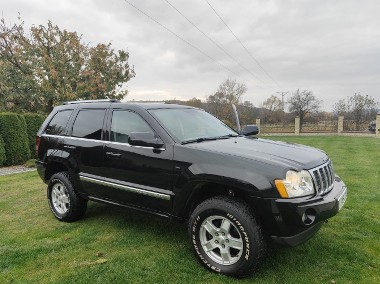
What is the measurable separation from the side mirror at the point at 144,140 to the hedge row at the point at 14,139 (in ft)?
31.1

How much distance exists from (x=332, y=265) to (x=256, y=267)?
37.5 inches

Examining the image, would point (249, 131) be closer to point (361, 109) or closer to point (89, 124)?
point (89, 124)

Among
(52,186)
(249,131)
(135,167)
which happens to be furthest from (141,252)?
(249,131)

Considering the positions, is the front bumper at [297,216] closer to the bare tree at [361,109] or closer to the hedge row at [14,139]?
the hedge row at [14,139]

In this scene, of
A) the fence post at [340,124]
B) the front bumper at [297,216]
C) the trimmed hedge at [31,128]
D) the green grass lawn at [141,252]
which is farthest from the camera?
the fence post at [340,124]

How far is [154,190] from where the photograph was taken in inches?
142

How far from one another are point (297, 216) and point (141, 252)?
6.35 ft

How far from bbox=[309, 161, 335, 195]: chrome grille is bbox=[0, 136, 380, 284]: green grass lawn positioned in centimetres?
87

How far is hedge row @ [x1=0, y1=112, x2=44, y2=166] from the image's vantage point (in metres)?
11.1

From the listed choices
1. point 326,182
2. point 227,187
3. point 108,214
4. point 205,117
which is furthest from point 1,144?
point 326,182

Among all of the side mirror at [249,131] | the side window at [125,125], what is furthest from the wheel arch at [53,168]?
the side mirror at [249,131]

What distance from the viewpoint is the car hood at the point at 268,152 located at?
9.96 feet

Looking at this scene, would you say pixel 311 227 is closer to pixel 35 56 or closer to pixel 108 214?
pixel 108 214

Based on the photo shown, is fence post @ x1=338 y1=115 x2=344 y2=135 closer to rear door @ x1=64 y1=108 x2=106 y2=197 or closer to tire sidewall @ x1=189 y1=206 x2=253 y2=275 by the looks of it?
rear door @ x1=64 y1=108 x2=106 y2=197
